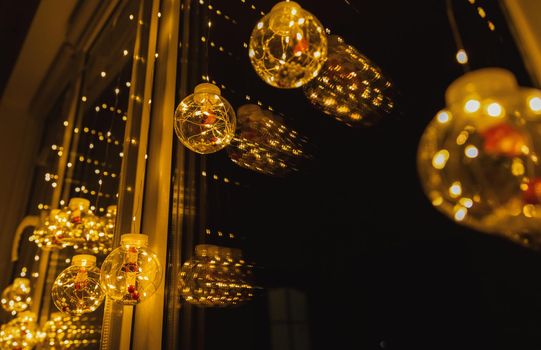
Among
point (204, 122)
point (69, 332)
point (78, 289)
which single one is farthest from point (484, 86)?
point (69, 332)

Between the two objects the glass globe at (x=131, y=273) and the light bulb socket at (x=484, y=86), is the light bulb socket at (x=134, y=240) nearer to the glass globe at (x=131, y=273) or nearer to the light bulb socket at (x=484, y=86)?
the glass globe at (x=131, y=273)

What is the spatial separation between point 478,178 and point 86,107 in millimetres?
4353

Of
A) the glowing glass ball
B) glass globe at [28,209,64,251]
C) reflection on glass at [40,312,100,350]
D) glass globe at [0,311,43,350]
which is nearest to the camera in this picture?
the glowing glass ball

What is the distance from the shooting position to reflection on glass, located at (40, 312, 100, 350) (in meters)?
2.61

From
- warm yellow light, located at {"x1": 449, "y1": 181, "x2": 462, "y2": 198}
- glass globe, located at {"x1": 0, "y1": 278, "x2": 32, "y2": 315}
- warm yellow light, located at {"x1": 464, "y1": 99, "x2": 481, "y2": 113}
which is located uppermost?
glass globe, located at {"x1": 0, "y1": 278, "x2": 32, "y2": 315}

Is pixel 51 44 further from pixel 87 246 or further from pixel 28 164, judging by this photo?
pixel 87 246

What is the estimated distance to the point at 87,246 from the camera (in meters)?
2.71

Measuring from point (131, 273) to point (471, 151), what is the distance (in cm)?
130

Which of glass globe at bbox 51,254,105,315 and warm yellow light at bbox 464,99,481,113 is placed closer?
warm yellow light at bbox 464,99,481,113

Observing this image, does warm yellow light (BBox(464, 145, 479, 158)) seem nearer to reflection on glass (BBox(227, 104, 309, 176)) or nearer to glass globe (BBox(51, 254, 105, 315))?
reflection on glass (BBox(227, 104, 309, 176))

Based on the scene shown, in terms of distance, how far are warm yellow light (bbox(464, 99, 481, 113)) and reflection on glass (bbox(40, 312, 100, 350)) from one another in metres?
2.35

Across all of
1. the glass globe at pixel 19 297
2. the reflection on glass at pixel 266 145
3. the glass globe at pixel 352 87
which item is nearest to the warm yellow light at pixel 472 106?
the glass globe at pixel 352 87

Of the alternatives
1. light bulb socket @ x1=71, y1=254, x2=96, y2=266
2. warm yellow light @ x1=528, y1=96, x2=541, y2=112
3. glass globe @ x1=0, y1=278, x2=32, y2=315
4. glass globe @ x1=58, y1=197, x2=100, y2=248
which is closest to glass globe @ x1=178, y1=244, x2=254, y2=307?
light bulb socket @ x1=71, y1=254, x2=96, y2=266

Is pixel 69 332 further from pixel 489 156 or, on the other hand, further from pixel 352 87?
pixel 489 156
